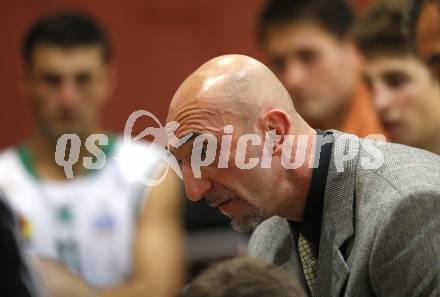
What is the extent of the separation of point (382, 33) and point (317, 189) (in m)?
1.43

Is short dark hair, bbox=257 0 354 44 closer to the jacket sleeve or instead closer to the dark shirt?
the dark shirt

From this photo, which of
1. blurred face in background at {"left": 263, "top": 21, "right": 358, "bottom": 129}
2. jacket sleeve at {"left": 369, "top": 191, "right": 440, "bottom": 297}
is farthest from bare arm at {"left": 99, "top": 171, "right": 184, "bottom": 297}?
jacket sleeve at {"left": 369, "top": 191, "right": 440, "bottom": 297}

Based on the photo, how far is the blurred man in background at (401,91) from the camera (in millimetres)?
3318

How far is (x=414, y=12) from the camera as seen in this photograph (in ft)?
9.23

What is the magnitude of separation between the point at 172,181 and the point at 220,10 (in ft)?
3.42

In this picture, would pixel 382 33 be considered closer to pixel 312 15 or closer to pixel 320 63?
pixel 320 63

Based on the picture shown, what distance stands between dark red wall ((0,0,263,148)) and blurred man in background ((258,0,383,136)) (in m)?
0.67

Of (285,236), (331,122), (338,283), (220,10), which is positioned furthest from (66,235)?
(338,283)

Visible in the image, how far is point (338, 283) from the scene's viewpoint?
2049 mm

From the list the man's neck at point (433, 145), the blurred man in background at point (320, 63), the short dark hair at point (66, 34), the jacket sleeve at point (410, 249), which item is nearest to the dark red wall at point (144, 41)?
the short dark hair at point (66, 34)

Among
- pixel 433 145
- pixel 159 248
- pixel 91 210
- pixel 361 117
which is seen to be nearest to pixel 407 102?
pixel 433 145

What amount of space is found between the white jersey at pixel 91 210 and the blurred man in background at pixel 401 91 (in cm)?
96

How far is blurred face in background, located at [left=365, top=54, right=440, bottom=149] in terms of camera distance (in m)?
3.32

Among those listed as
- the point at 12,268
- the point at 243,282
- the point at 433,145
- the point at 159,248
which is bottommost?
the point at 159,248
